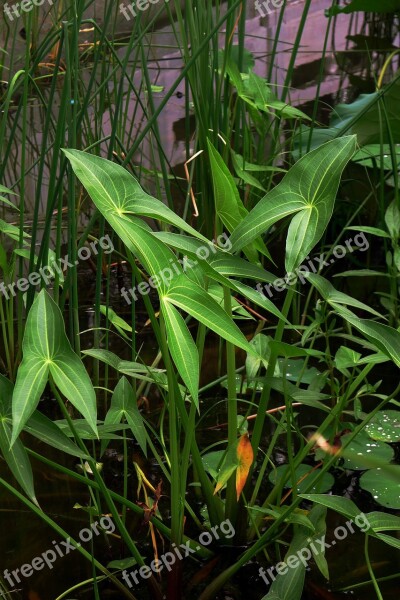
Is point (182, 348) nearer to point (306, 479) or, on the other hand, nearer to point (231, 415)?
point (231, 415)

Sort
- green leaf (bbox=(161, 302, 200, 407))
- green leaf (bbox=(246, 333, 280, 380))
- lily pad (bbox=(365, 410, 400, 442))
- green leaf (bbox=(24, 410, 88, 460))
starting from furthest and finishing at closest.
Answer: lily pad (bbox=(365, 410, 400, 442))
green leaf (bbox=(246, 333, 280, 380))
green leaf (bbox=(24, 410, 88, 460))
green leaf (bbox=(161, 302, 200, 407))

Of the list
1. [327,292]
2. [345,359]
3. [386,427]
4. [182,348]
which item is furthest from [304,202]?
[386,427]

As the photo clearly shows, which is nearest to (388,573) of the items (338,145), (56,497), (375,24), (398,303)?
(56,497)

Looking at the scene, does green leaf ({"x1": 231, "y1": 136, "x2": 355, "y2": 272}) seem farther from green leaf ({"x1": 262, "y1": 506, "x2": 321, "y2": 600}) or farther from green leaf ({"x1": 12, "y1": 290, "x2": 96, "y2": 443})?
green leaf ({"x1": 262, "y1": 506, "x2": 321, "y2": 600})

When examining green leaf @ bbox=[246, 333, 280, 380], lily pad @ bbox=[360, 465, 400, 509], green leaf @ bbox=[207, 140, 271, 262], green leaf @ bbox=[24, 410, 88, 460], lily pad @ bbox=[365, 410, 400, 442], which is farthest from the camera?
lily pad @ bbox=[365, 410, 400, 442]

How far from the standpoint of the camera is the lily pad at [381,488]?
126 cm

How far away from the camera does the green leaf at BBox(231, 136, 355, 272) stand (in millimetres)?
864

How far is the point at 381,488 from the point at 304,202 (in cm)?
59

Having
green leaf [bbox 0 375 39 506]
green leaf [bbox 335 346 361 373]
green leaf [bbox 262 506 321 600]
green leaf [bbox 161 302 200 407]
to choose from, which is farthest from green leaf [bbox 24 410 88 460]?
green leaf [bbox 335 346 361 373]

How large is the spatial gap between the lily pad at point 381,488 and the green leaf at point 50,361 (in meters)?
0.64

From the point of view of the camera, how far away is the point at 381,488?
129 centimetres

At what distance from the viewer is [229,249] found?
878 mm

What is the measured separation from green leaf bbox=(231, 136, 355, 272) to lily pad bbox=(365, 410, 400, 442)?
569 mm

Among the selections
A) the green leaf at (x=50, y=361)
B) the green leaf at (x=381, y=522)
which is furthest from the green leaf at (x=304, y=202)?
the green leaf at (x=381, y=522)
